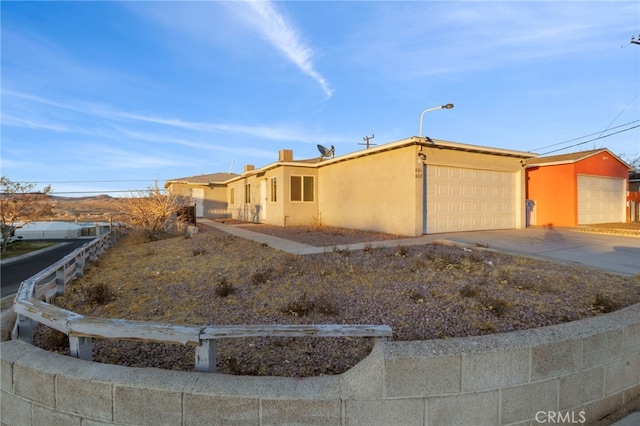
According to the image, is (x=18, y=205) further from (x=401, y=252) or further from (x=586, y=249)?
(x=586, y=249)

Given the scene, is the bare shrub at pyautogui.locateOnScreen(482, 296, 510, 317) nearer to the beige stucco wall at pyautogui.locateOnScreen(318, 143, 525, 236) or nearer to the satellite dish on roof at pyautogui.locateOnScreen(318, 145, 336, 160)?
the beige stucco wall at pyautogui.locateOnScreen(318, 143, 525, 236)

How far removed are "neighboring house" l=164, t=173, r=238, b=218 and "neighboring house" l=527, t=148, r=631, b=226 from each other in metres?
21.3

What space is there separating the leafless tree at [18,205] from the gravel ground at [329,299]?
17.9 m

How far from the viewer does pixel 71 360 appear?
2484 millimetres

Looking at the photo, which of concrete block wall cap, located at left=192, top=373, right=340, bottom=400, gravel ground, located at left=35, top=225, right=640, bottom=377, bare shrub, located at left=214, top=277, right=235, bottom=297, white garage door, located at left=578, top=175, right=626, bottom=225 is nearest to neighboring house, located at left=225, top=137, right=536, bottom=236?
white garage door, located at left=578, top=175, right=626, bottom=225

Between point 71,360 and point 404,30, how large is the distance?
38.9 feet

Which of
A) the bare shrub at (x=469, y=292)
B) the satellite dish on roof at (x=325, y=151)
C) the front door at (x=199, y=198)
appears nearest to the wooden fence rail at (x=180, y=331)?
the bare shrub at (x=469, y=292)

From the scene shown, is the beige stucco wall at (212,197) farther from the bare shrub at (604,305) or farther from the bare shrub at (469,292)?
the bare shrub at (604,305)

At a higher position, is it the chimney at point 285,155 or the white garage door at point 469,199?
the chimney at point 285,155

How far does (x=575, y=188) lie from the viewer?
1520 centimetres

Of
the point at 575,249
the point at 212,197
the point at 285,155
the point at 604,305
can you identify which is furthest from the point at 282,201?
the point at 212,197

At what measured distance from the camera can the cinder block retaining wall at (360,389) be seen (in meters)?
2.15

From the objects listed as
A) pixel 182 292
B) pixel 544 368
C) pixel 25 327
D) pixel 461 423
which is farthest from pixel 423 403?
pixel 182 292

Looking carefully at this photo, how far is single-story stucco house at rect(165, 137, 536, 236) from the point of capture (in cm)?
1174
